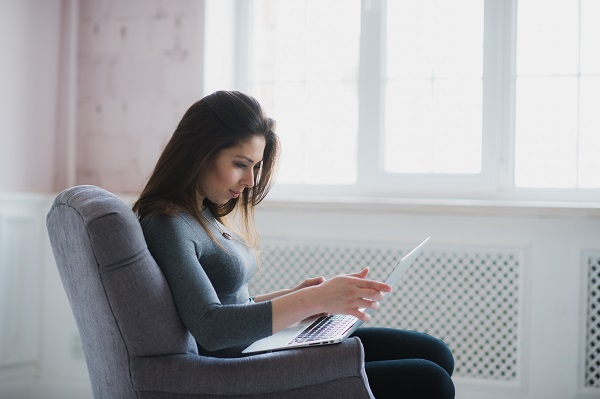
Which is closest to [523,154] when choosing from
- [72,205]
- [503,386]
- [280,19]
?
[503,386]

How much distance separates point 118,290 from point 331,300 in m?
0.38

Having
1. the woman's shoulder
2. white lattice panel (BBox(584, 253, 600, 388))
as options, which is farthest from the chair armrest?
white lattice panel (BBox(584, 253, 600, 388))

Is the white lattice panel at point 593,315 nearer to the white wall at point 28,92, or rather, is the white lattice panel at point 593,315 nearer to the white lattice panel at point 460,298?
the white lattice panel at point 460,298

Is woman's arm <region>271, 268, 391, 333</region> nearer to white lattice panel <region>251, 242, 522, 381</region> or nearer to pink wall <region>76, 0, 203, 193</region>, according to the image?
white lattice panel <region>251, 242, 522, 381</region>

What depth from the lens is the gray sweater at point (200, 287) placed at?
1220mm

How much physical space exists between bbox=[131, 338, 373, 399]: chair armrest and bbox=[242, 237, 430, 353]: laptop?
38 millimetres

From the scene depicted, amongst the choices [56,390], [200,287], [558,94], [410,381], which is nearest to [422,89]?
[558,94]

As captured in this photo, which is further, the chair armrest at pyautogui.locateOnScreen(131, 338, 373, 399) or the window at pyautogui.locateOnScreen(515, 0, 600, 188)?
the window at pyautogui.locateOnScreen(515, 0, 600, 188)

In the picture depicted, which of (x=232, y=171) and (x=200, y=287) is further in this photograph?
(x=232, y=171)

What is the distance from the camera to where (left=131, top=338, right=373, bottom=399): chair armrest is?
47.6 inches

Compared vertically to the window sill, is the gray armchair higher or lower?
lower

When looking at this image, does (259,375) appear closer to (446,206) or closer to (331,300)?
(331,300)

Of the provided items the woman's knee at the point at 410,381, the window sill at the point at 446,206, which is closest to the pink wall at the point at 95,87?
the window sill at the point at 446,206

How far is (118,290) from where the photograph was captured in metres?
1.21
